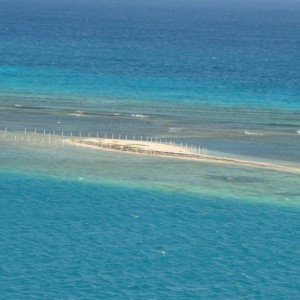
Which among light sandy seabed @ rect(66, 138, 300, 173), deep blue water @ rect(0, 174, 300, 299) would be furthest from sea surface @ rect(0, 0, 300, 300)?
light sandy seabed @ rect(66, 138, 300, 173)

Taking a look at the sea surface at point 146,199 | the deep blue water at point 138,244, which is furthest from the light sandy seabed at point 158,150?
the deep blue water at point 138,244

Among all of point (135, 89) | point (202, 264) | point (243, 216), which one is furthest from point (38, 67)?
point (202, 264)

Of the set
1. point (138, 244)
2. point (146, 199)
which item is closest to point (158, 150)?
point (146, 199)

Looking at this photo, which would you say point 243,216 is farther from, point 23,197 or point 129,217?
point 23,197

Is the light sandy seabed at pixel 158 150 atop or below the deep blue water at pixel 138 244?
atop

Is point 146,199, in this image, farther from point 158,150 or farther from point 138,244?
point 158,150

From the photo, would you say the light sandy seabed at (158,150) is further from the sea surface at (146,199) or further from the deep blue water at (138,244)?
the deep blue water at (138,244)

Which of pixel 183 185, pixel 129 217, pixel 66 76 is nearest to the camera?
pixel 129 217
